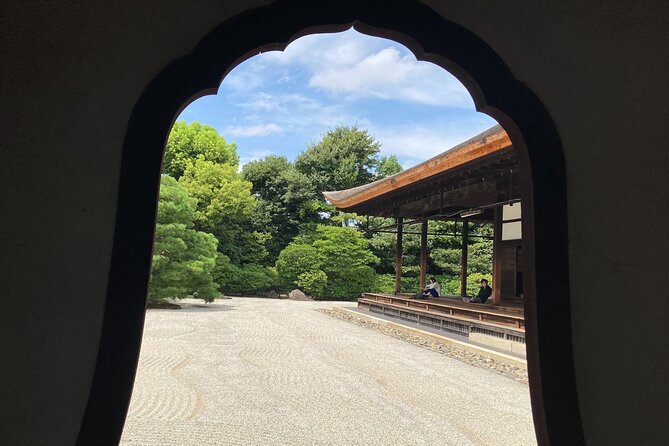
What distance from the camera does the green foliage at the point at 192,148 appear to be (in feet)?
67.9

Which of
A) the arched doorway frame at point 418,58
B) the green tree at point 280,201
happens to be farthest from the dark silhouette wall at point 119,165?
the green tree at point 280,201

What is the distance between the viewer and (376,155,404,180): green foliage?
27.6 meters

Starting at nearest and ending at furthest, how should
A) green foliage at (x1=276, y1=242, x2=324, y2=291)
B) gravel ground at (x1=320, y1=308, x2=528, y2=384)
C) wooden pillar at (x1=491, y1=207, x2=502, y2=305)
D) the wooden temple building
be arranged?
gravel ground at (x1=320, y1=308, x2=528, y2=384), the wooden temple building, wooden pillar at (x1=491, y1=207, x2=502, y2=305), green foliage at (x1=276, y1=242, x2=324, y2=291)

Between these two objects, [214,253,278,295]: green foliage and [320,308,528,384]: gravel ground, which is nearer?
[320,308,528,384]: gravel ground

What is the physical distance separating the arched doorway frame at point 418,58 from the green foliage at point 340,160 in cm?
2305

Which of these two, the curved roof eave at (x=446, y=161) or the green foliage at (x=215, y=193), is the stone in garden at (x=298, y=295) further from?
the curved roof eave at (x=446, y=161)

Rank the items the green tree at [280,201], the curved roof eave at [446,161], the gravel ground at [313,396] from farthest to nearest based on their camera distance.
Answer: the green tree at [280,201] < the curved roof eave at [446,161] < the gravel ground at [313,396]

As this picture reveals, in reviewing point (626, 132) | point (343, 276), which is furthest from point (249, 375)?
point (343, 276)

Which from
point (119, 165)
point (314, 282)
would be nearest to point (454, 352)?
point (119, 165)

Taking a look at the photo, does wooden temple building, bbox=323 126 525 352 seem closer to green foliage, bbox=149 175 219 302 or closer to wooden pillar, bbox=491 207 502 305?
wooden pillar, bbox=491 207 502 305

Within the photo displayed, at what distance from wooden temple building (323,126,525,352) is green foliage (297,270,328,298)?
16.3 ft

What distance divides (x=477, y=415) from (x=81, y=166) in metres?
3.56

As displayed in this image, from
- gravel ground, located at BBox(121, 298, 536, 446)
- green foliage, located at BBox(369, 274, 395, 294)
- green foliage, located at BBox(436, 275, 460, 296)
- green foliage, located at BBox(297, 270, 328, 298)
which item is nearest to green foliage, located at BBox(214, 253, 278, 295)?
green foliage, located at BBox(297, 270, 328, 298)

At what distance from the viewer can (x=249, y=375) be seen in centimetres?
512
